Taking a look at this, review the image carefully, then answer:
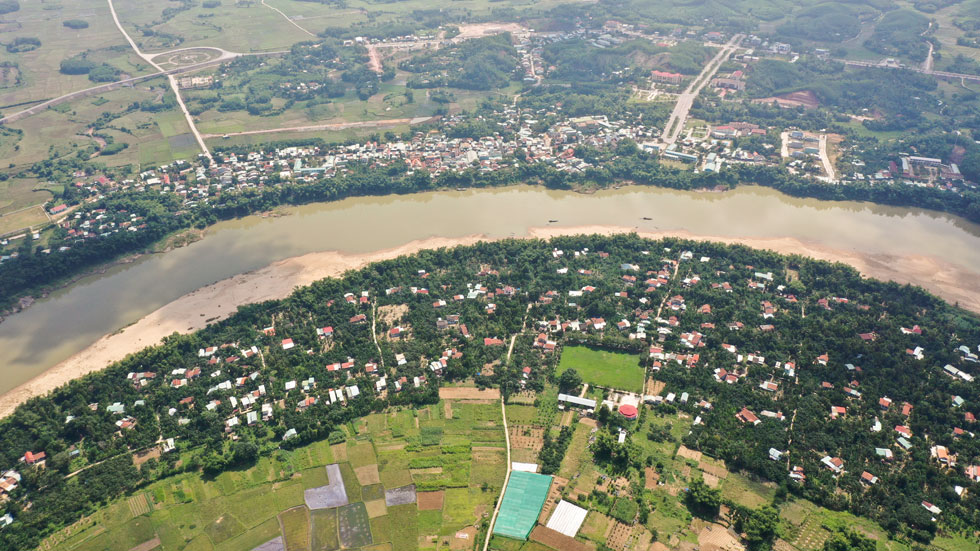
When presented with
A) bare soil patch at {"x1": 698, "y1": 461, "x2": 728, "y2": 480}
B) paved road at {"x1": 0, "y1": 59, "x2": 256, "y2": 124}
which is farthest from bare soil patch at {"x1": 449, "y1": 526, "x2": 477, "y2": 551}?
paved road at {"x1": 0, "y1": 59, "x2": 256, "y2": 124}

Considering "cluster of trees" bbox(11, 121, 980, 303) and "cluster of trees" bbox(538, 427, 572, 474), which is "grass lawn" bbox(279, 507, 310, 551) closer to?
"cluster of trees" bbox(538, 427, 572, 474)

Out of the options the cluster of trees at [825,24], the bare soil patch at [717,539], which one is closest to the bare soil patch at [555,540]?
the bare soil patch at [717,539]

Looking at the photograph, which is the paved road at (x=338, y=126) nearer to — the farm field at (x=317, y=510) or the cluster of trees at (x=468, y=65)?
the cluster of trees at (x=468, y=65)

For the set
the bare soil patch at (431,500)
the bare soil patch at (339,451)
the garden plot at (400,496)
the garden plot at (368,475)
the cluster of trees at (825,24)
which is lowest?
the bare soil patch at (339,451)

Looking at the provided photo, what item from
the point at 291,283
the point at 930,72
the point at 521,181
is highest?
the point at 930,72

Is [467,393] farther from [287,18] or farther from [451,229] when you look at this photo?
[287,18]

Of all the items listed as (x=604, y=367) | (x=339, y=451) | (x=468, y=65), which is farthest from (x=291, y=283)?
(x=468, y=65)
